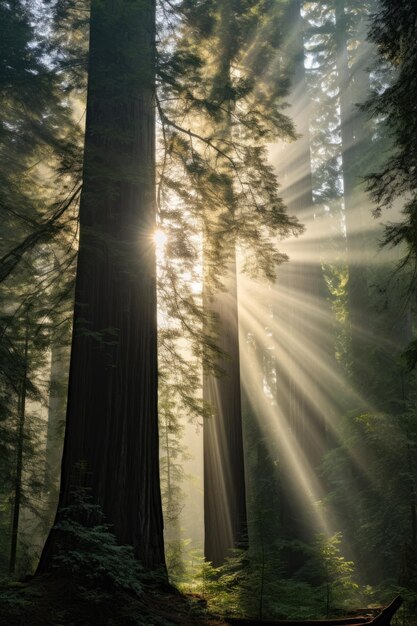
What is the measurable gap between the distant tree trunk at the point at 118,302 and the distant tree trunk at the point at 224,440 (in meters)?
2.06

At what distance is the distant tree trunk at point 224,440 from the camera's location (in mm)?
8500

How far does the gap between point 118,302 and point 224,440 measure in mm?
4670

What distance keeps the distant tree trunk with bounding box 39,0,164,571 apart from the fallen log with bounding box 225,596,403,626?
3.85 feet

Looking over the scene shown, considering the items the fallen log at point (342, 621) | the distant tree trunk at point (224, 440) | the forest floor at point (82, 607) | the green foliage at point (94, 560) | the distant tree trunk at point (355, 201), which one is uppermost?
the distant tree trunk at point (355, 201)

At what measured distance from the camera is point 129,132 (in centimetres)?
636

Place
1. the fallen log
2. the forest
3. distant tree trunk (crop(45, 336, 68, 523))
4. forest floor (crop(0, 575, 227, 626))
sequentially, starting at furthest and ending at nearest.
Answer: distant tree trunk (crop(45, 336, 68, 523)), the forest, the fallen log, forest floor (crop(0, 575, 227, 626))

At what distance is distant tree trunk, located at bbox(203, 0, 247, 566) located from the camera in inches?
335

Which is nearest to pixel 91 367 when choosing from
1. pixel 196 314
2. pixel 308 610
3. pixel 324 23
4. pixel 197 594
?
pixel 196 314

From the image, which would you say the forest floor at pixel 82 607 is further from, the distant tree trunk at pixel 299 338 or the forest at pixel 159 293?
the distant tree trunk at pixel 299 338

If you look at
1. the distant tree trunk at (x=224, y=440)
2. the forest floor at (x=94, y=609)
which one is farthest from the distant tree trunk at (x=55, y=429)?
the forest floor at (x=94, y=609)

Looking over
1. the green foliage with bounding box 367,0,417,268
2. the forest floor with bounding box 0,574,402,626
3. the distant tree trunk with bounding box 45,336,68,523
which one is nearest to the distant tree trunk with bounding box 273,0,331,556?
the distant tree trunk with bounding box 45,336,68,523

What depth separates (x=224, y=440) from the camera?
32.5ft

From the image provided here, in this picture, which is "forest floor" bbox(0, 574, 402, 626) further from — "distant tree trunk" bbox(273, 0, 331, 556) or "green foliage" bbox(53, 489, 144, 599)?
"distant tree trunk" bbox(273, 0, 331, 556)

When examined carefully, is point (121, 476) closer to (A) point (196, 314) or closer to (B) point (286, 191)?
(A) point (196, 314)
